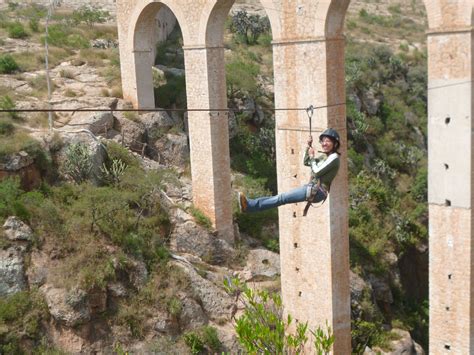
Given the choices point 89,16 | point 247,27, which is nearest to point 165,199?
point 89,16

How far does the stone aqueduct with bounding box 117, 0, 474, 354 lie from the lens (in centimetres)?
→ 867

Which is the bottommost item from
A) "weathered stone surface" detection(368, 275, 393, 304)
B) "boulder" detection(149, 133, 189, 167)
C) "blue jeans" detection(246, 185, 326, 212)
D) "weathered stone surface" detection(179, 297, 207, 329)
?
"weathered stone surface" detection(368, 275, 393, 304)

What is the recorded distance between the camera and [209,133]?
513 inches

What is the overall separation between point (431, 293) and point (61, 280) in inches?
254

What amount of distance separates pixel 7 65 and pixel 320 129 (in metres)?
11.4

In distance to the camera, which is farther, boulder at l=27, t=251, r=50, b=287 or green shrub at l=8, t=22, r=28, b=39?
green shrub at l=8, t=22, r=28, b=39

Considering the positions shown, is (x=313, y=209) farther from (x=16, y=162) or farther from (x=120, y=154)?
(x=16, y=162)

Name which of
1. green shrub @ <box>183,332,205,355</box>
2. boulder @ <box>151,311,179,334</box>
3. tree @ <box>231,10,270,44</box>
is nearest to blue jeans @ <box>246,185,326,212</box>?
green shrub @ <box>183,332,205,355</box>

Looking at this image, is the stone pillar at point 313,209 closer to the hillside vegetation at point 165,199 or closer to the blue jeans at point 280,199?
the hillside vegetation at point 165,199

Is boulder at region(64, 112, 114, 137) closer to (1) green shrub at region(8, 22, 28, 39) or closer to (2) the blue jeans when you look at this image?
(1) green shrub at region(8, 22, 28, 39)

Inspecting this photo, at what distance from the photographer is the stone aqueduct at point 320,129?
867 centimetres

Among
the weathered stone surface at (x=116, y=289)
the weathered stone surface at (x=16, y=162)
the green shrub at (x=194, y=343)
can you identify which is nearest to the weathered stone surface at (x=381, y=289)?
the green shrub at (x=194, y=343)

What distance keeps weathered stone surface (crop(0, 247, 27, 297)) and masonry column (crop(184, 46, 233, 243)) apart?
433 centimetres

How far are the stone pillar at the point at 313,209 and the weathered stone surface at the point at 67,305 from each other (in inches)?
151
